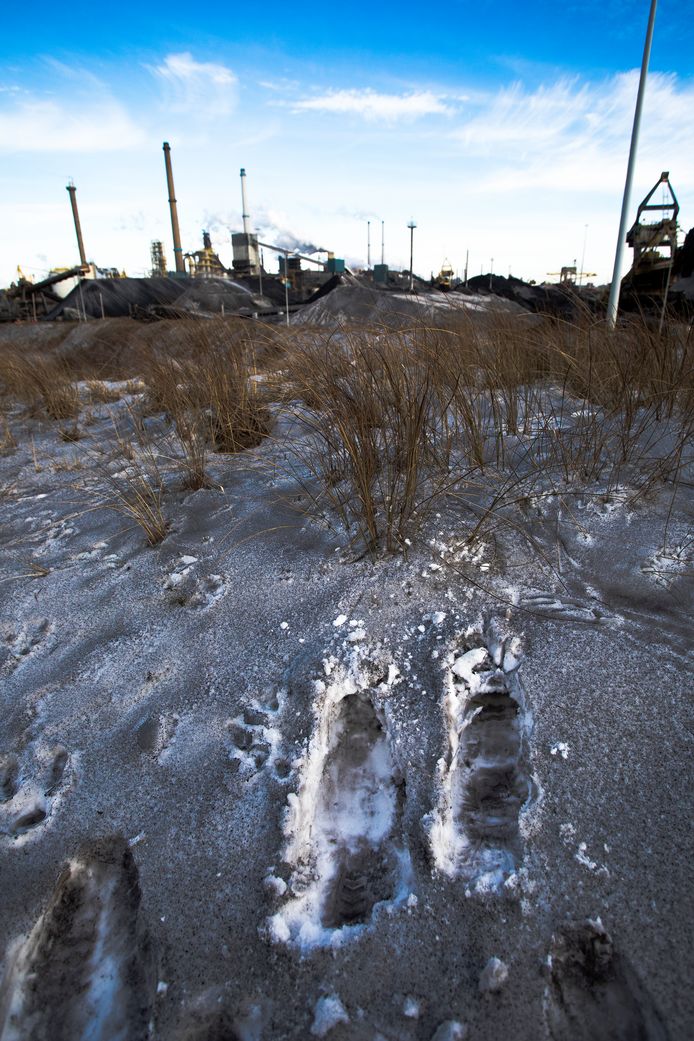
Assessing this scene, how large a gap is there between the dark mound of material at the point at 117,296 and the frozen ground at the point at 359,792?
13708 mm

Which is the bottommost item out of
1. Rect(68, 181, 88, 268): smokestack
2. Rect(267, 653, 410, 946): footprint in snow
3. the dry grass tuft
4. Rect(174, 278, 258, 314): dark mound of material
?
Rect(267, 653, 410, 946): footprint in snow

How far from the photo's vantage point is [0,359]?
16.6 feet

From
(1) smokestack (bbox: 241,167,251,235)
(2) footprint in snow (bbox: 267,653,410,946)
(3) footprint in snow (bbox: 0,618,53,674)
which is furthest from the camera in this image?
(1) smokestack (bbox: 241,167,251,235)

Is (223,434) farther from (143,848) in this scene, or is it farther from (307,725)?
(143,848)

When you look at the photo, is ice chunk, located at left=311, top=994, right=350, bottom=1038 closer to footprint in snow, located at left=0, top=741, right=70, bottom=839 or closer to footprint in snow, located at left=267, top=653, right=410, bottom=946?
footprint in snow, located at left=267, top=653, right=410, bottom=946

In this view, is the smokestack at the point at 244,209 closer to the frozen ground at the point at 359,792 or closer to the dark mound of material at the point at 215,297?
the dark mound of material at the point at 215,297

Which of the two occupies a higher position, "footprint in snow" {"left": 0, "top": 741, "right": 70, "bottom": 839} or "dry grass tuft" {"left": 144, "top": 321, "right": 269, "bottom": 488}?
"dry grass tuft" {"left": 144, "top": 321, "right": 269, "bottom": 488}

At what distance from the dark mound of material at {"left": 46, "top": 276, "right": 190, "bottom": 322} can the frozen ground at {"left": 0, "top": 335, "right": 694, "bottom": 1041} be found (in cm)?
1371

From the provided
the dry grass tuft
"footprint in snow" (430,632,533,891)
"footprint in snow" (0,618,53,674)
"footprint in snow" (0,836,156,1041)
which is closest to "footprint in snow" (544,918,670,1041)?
"footprint in snow" (430,632,533,891)

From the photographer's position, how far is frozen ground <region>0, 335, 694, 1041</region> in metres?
0.75

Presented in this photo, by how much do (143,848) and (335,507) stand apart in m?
1.12

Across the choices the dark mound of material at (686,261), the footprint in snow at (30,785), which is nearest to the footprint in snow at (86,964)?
the footprint in snow at (30,785)

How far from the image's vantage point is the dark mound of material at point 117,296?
1351 centimetres

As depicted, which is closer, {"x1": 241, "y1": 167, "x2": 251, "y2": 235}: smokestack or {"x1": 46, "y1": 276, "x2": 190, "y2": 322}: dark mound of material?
{"x1": 46, "y1": 276, "x2": 190, "y2": 322}: dark mound of material
